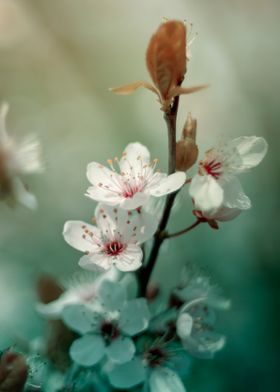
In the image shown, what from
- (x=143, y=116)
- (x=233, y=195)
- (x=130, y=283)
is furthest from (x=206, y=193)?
(x=143, y=116)

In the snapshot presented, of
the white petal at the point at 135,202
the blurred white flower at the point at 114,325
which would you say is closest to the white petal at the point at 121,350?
the blurred white flower at the point at 114,325

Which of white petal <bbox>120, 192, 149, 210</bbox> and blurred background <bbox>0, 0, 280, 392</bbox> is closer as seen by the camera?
white petal <bbox>120, 192, 149, 210</bbox>

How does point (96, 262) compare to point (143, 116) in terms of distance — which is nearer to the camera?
point (96, 262)

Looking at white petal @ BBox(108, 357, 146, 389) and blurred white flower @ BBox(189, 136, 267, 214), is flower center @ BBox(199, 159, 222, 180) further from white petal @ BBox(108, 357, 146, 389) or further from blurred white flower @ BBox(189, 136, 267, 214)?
white petal @ BBox(108, 357, 146, 389)

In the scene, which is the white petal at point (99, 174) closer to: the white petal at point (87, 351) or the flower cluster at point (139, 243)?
the flower cluster at point (139, 243)

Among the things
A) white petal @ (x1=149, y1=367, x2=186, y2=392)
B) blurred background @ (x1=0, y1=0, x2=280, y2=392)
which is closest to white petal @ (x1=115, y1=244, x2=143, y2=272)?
white petal @ (x1=149, y1=367, x2=186, y2=392)

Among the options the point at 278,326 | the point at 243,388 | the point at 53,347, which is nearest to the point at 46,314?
the point at 53,347

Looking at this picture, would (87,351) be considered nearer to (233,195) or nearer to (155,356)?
(155,356)
